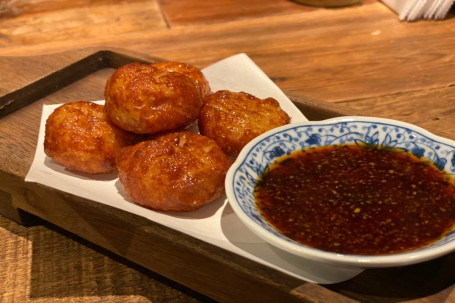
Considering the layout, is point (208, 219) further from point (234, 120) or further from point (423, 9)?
point (423, 9)

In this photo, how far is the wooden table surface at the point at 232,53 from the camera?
1.87 meters

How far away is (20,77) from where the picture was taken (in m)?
2.93

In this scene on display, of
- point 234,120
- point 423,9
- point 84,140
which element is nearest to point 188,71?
point 234,120

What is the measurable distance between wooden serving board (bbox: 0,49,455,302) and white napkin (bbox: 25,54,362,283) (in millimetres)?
35

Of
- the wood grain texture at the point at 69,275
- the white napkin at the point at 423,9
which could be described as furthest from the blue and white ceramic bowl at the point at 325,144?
the white napkin at the point at 423,9

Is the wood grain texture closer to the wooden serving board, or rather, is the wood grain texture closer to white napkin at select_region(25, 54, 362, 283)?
the wooden serving board

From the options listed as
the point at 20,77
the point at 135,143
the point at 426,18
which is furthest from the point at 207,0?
the point at 135,143

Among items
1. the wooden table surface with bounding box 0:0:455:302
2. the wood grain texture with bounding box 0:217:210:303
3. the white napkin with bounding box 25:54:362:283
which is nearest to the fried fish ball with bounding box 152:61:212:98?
the white napkin with bounding box 25:54:362:283

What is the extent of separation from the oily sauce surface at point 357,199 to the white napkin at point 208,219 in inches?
3.9

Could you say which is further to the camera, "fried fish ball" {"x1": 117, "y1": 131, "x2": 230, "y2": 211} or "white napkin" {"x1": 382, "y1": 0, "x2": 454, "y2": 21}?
"white napkin" {"x1": 382, "y1": 0, "x2": 454, "y2": 21}

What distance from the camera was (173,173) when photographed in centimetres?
182

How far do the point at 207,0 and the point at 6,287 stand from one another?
3462mm

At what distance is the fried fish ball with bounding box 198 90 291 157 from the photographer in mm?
2092

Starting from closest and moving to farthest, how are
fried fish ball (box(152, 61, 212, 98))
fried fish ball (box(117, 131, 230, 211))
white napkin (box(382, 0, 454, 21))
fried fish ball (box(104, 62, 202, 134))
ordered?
fried fish ball (box(117, 131, 230, 211))
fried fish ball (box(104, 62, 202, 134))
fried fish ball (box(152, 61, 212, 98))
white napkin (box(382, 0, 454, 21))
